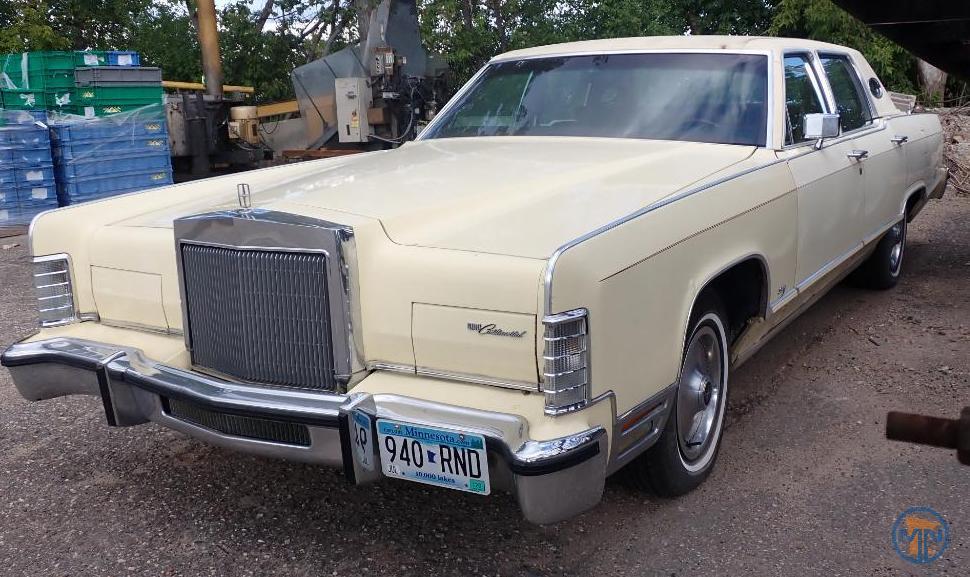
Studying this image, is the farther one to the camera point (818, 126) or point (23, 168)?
point (23, 168)

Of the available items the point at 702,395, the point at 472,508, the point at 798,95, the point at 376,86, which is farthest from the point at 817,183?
the point at 376,86

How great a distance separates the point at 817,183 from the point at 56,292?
128 inches

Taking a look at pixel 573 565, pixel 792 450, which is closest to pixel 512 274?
pixel 573 565

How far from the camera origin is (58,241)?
3.46 meters

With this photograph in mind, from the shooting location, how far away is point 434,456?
2459mm

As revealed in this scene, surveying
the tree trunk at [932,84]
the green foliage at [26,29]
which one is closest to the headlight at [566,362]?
the tree trunk at [932,84]

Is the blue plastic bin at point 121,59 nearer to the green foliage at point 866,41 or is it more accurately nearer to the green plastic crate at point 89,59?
the green plastic crate at point 89,59

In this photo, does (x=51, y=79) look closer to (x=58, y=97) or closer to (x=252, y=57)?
(x=58, y=97)

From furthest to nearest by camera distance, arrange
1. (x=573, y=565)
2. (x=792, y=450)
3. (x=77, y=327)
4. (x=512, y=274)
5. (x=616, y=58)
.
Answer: (x=616, y=58), (x=792, y=450), (x=77, y=327), (x=573, y=565), (x=512, y=274)

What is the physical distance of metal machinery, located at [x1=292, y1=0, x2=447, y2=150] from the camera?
11.9 meters

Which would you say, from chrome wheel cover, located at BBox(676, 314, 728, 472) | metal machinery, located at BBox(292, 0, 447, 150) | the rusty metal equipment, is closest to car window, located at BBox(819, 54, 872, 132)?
chrome wheel cover, located at BBox(676, 314, 728, 472)

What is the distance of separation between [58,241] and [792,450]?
304 centimetres

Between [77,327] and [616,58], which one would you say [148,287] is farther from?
[616,58]

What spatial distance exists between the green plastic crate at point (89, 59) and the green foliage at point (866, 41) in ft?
36.5
